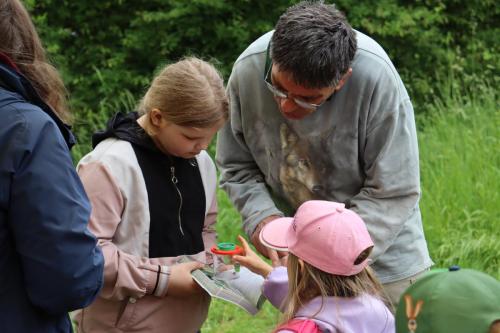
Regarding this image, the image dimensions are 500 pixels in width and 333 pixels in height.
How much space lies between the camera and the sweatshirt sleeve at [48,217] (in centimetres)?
218

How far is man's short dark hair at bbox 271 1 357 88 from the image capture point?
2.84 metres

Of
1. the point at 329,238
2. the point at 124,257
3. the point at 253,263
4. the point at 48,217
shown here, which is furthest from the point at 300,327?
the point at 48,217

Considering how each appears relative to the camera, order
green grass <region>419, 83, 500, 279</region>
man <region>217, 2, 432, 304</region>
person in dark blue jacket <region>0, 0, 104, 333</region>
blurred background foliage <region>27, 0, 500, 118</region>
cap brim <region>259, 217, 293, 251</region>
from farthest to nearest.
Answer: blurred background foliage <region>27, 0, 500, 118</region>, green grass <region>419, 83, 500, 279</region>, man <region>217, 2, 432, 304</region>, cap brim <region>259, 217, 293, 251</region>, person in dark blue jacket <region>0, 0, 104, 333</region>

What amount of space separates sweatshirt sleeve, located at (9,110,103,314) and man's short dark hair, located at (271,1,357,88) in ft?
3.05

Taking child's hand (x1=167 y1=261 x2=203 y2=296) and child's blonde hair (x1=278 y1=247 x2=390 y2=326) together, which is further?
child's hand (x1=167 y1=261 x2=203 y2=296)

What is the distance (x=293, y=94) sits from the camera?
2.96 meters

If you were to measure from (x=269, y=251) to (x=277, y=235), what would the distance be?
1.29 ft

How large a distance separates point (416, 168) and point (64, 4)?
7470mm

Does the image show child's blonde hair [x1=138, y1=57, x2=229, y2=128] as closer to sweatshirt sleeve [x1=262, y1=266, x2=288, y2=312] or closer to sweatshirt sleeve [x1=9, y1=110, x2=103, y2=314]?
sweatshirt sleeve [x1=262, y1=266, x2=288, y2=312]

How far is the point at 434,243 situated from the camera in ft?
17.5

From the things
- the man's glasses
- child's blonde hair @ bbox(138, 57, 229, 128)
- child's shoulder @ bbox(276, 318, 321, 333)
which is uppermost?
the man's glasses

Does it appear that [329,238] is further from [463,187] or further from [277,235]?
[463,187]

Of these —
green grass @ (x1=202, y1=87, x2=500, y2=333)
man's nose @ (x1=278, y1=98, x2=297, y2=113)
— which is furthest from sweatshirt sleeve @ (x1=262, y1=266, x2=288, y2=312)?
green grass @ (x1=202, y1=87, x2=500, y2=333)

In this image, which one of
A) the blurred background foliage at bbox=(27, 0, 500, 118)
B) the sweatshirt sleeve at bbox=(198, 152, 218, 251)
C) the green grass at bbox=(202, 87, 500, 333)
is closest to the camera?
the sweatshirt sleeve at bbox=(198, 152, 218, 251)
